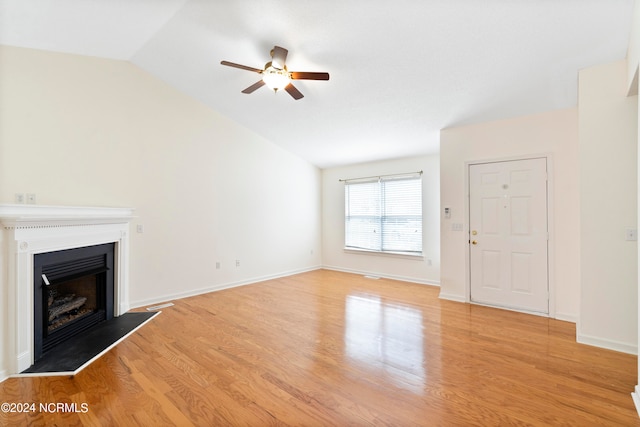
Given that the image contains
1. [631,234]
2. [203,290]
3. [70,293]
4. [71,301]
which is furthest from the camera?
[203,290]

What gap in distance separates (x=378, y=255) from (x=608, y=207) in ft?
12.5

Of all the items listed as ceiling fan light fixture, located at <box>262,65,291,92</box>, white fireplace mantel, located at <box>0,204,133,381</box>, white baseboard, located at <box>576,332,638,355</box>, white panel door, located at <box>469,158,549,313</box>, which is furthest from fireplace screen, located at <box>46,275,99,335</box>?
white baseboard, located at <box>576,332,638,355</box>

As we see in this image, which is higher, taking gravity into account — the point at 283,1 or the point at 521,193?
the point at 283,1

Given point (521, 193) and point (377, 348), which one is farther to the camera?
point (521, 193)

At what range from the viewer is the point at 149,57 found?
378cm

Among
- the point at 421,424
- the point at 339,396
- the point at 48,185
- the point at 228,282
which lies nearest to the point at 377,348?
the point at 339,396

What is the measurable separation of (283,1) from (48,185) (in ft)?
10.5

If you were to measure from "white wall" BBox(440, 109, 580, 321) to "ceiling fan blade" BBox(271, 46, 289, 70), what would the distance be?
275 cm

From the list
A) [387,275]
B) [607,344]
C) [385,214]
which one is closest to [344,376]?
[607,344]

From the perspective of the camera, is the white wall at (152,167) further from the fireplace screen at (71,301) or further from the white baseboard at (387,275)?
the white baseboard at (387,275)

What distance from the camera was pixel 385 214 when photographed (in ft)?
20.1

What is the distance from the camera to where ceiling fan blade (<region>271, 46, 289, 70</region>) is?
2865mm

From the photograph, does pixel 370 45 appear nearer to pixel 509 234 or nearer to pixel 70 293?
pixel 509 234

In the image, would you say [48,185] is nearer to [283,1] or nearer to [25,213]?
[25,213]
